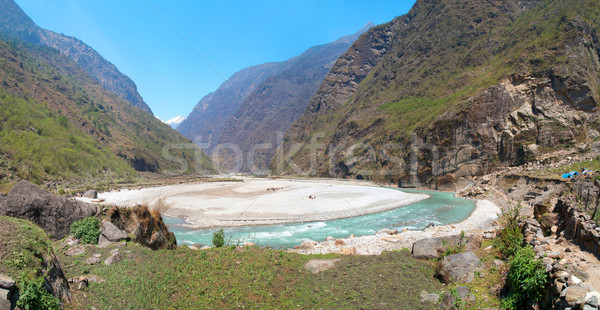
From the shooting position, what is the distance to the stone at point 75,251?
786 centimetres

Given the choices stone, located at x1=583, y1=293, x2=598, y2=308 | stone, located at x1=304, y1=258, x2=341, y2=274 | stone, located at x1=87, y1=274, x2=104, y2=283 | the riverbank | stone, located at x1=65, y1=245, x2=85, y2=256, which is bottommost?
the riverbank

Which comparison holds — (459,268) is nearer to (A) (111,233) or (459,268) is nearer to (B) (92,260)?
(B) (92,260)

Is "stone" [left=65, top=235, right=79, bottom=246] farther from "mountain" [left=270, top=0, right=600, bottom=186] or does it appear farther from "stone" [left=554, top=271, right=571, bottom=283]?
"mountain" [left=270, top=0, right=600, bottom=186]

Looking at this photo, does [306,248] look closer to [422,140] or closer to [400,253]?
[400,253]

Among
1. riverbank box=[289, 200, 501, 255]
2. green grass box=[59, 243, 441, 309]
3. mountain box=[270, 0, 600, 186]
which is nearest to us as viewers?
green grass box=[59, 243, 441, 309]

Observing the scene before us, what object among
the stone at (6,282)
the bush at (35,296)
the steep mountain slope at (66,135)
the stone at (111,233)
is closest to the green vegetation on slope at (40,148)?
the steep mountain slope at (66,135)

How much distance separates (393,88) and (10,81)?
4495 inches

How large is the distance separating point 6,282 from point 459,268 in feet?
33.5

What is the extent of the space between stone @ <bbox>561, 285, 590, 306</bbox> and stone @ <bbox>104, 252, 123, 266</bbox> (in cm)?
1073

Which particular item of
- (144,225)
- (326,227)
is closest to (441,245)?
(144,225)

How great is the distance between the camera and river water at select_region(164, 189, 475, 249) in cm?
1934

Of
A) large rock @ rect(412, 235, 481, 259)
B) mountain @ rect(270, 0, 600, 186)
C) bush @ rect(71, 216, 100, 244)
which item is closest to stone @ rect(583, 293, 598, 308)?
large rock @ rect(412, 235, 481, 259)

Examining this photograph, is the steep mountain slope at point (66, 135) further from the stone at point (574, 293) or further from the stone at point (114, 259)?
the stone at point (574, 293)

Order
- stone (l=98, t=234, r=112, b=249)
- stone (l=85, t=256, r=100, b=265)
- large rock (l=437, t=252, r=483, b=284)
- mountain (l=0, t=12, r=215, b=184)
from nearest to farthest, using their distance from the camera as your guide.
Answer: stone (l=85, t=256, r=100, b=265)
large rock (l=437, t=252, r=483, b=284)
stone (l=98, t=234, r=112, b=249)
mountain (l=0, t=12, r=215, b=184)
